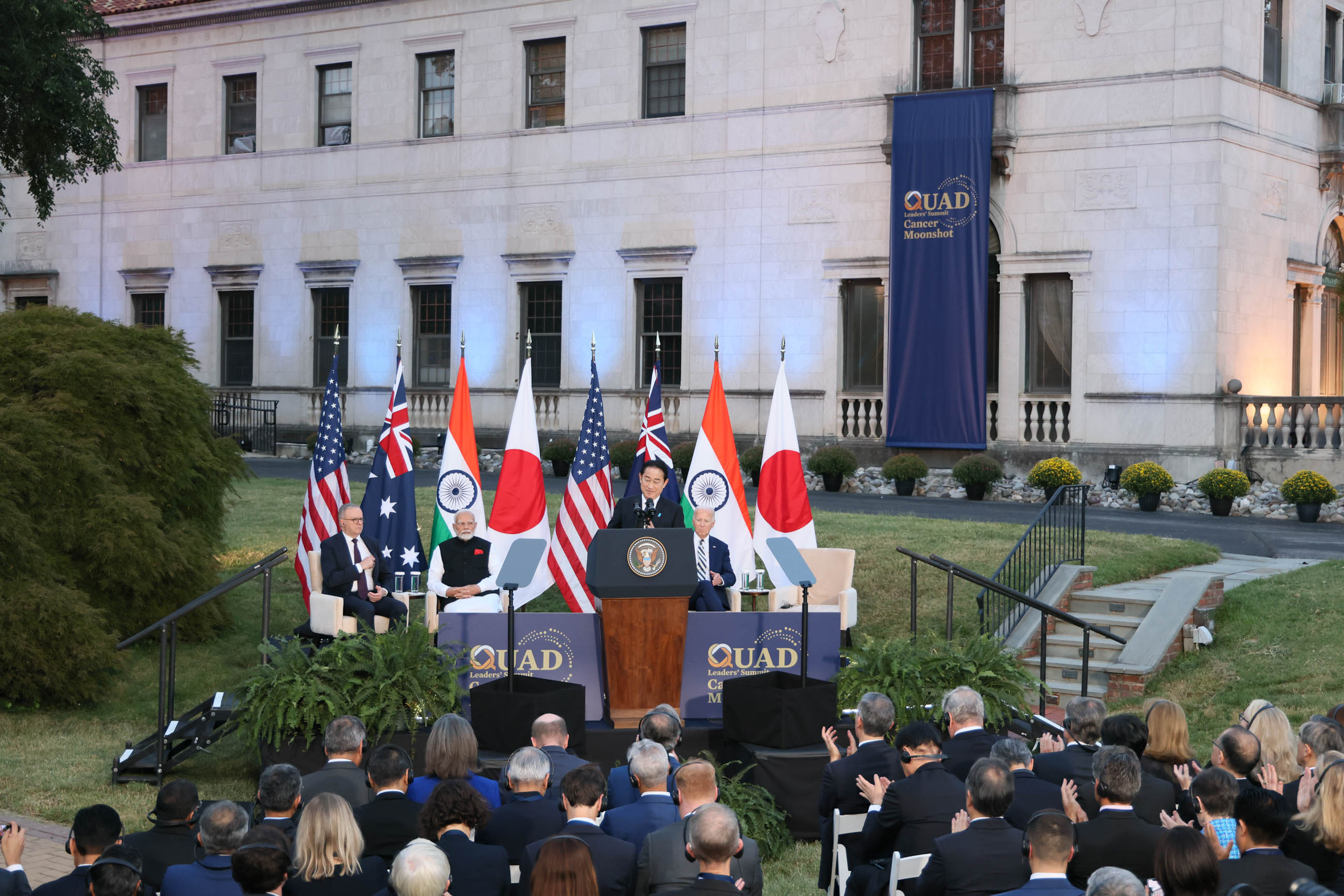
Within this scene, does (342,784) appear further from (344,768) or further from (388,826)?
(388,826)

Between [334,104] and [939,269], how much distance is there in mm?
16320

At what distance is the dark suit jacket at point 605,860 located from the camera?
5.89m

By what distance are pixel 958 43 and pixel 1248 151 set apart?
586cm

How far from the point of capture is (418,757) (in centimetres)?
1008

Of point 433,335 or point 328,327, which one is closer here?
point 433,335

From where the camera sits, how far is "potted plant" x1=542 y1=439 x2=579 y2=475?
3016cm

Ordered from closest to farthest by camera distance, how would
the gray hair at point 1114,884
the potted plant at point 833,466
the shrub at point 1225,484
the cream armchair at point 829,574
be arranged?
the gray hair at point 1114,884
the cream armchair at point 829,574
the shrub at point 1225,484
the potted plant at point 833,466

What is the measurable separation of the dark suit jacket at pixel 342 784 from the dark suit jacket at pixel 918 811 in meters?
2.54

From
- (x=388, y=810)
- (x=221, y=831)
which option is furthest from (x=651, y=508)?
(x=221, y=831)

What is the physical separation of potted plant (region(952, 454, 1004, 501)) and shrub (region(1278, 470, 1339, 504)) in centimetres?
497

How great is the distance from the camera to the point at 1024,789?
692 centimetres

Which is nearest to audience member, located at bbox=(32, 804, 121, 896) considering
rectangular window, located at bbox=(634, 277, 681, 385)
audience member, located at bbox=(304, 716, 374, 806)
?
audience member, located at bbox=(304, 716, 374, 806)

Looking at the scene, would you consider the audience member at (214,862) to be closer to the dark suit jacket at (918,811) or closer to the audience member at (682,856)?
the audience member at (682,856)

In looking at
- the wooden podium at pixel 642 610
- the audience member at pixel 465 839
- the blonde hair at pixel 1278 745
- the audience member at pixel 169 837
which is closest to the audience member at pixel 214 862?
the audience member at pixel 169 837
